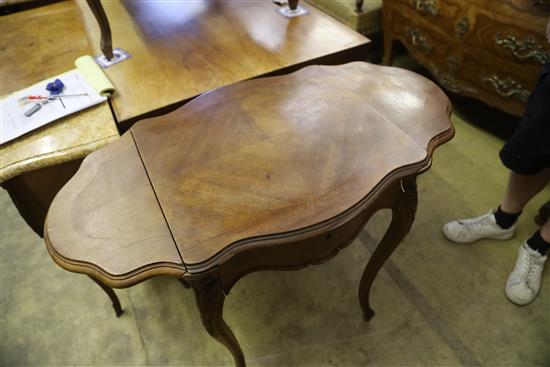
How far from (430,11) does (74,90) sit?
1627 mm

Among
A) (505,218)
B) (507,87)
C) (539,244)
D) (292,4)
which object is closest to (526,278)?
(539,244)

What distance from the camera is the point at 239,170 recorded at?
81 centimetres

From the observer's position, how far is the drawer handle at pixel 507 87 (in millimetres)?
1584

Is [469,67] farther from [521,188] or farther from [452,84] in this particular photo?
[521,188]

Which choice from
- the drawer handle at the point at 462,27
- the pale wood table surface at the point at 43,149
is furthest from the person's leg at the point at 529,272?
the pale wood table surface at the point at 43,149

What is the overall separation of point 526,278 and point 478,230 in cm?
23

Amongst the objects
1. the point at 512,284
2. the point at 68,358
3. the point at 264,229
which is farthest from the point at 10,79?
the point at 512,284

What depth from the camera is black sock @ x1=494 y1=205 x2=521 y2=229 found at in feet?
4.61

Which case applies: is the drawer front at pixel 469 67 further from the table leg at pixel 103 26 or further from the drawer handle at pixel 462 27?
the table leg at pixel 103 26

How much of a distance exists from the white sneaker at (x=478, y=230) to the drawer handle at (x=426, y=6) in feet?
3.25

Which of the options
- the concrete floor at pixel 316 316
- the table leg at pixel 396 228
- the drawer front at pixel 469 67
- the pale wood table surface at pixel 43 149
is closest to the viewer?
the table leg at pixel 396 228

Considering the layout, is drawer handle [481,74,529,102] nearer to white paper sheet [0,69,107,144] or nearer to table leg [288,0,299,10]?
table leg [288,0,299,10]

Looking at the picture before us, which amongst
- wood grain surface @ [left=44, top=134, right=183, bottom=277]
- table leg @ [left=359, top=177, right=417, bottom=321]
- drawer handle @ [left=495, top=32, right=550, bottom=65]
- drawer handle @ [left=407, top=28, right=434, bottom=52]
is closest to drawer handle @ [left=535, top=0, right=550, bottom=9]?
drawer handle @ [left=495, top=32, right=550, bottom=65]

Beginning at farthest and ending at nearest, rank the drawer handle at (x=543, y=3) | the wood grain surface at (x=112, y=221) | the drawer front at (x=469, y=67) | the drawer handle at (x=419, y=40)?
the drawer handle at (x=419, y=40) → the drawer front at (x=469, y=67) → the drawer handle at (x=543, y=3) → the wood grain surface at (x=112, y=221)
